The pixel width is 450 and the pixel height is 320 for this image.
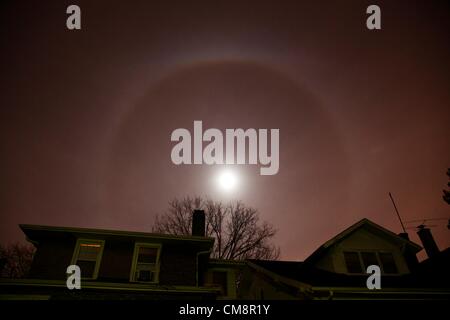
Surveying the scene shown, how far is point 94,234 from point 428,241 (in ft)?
69.7

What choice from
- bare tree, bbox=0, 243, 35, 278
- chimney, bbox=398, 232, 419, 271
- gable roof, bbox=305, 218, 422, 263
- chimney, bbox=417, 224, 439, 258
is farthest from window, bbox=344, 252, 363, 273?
bare tree, bbox=0, 243, 35, 278

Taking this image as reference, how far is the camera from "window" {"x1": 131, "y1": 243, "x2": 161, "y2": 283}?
13203 mm

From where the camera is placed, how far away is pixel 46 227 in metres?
13.2

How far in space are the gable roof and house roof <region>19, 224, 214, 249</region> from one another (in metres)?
5.83

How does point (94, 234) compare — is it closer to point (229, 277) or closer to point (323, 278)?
point (229, 277)

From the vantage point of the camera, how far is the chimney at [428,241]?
59.7 feet

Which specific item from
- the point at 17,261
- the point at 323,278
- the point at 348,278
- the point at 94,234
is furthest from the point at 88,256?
the point at 17,261

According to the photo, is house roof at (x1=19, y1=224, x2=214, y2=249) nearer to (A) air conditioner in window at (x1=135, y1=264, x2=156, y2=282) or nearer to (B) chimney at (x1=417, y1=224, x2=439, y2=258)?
(A) air conditioner in window at (x1=135, y1=264, x2=156, y2=282)

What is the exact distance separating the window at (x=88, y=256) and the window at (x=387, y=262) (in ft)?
47.8

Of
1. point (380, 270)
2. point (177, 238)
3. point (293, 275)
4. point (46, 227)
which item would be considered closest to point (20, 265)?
point (46, 227)

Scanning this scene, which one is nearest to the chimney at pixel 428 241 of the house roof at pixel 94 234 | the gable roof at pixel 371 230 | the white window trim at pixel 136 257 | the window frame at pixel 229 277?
the gable roof at pixel 371 230

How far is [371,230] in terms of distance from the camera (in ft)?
49.8
